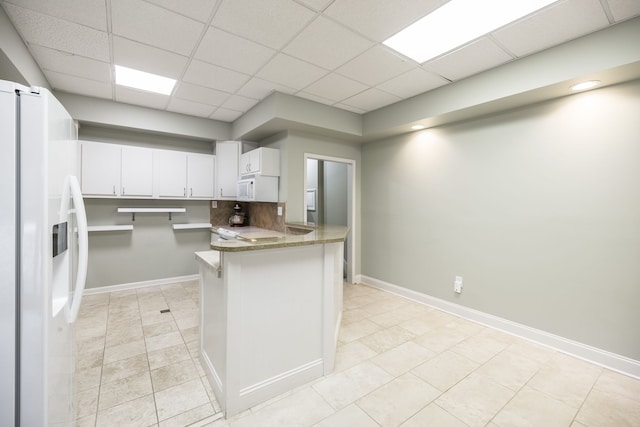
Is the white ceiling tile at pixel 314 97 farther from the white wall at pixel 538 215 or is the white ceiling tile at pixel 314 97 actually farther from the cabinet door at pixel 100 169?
the cabinet door at pixel 100 169

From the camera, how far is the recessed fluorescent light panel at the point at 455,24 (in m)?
1.99

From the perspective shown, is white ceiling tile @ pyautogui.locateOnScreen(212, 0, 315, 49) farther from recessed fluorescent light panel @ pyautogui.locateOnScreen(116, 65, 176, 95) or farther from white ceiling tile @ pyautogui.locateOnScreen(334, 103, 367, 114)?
white ceiling tile @ pyautogui.locateOnScreen(334, 103, 367, 114)

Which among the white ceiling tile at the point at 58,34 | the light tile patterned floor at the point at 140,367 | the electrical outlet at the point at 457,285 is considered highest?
the white ceiling tile at the point at 58,34

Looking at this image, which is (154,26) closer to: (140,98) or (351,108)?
(140,98)

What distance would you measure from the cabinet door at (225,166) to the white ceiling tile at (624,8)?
4.47 m

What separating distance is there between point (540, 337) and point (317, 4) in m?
3.56

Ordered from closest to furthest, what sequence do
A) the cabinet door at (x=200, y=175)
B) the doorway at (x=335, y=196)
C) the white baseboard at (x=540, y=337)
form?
the white baseboard at (x=540, y=337), the cabinet door at (x=200, y=175), the doorway at (x=335, y=196)

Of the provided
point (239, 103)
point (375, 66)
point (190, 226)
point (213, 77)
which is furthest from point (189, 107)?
point (375, 66)

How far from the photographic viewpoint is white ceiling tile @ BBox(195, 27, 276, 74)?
2.38 m

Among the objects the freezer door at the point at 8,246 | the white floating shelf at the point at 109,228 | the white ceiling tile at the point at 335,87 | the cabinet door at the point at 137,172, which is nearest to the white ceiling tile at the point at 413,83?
the white ceiling tile at the point at 335,87

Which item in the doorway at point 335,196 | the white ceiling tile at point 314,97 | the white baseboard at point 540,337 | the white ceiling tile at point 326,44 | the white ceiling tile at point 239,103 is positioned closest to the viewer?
the white ceiling tile at point 326,44

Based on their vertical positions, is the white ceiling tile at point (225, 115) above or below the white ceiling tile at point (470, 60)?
above

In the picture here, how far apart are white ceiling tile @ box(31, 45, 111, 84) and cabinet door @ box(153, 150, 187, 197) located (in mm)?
1426

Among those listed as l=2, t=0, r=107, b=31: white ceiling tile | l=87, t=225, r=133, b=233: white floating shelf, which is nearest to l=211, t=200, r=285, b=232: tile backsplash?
l=87, t=225, r=133, b=233: white floating shelf
